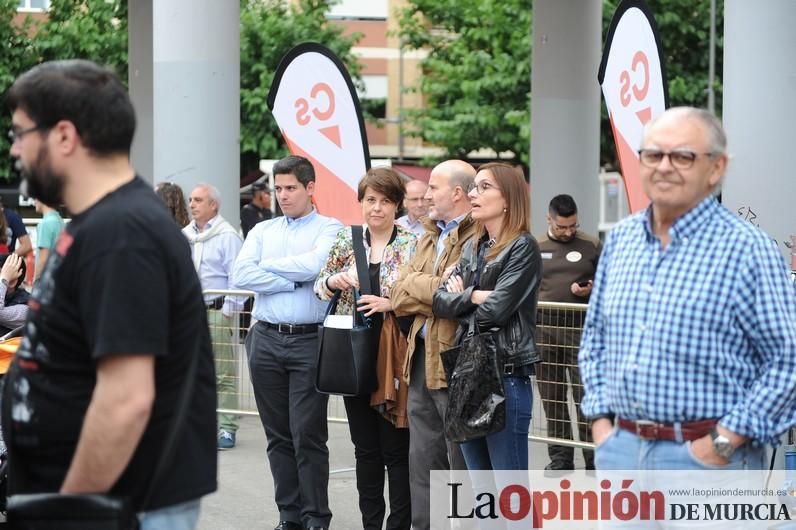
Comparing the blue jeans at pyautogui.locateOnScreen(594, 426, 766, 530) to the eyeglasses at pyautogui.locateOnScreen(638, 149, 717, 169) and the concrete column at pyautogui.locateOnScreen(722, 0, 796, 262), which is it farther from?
the concrete column at pyautogui.locateOnScreen(722, 0, 796, 262)

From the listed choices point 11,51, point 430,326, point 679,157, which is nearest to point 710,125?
point 679,157

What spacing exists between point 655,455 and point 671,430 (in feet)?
0.30

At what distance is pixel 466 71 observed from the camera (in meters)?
34.4

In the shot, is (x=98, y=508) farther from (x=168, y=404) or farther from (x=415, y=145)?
(x=415, y=145)

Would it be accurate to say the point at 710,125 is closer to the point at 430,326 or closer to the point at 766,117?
the point at 430,326

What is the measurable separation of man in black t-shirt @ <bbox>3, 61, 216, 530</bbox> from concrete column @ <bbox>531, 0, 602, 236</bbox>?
11.3 m

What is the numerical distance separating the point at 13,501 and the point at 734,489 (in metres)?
2.12

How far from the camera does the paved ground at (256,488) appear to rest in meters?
7.73

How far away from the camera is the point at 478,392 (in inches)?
240

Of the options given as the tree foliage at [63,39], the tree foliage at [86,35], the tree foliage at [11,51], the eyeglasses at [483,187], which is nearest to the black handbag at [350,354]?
the eyeglasses at [483,187]

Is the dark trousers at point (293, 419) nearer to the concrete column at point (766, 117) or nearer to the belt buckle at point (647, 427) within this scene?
the concrete column at point (766, 117)

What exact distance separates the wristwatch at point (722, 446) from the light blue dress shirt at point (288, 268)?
12.3ft

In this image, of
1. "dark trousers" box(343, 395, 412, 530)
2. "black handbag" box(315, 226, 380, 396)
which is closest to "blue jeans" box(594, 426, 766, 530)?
"black handbag" box(315, 226, 380, 396)

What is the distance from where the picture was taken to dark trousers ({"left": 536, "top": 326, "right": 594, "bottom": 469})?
26.8ft
